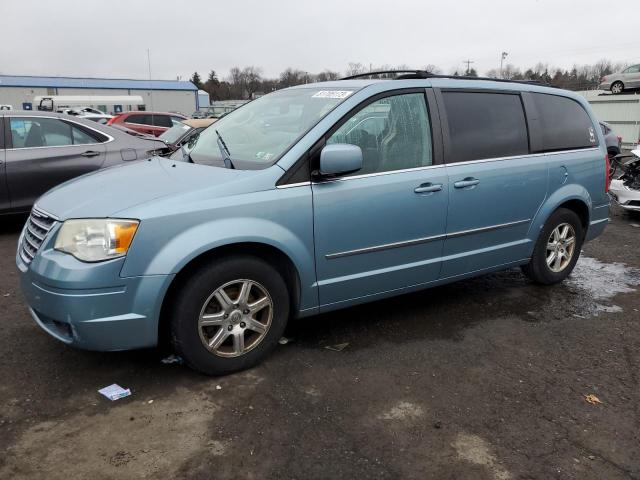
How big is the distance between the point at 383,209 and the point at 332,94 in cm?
94

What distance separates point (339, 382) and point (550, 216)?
274cm

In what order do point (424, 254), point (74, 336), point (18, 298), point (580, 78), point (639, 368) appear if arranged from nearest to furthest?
→ point (74, 336) → point (639, 368) → point (424, 254) → point (18, 298) → point (580, 78)

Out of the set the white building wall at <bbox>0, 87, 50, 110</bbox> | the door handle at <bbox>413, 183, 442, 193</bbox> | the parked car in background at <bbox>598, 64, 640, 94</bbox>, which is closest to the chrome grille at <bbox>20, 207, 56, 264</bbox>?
the door handle at <bbox>413, 183, 442, 193</bbox>

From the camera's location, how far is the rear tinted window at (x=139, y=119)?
1784 centimetres

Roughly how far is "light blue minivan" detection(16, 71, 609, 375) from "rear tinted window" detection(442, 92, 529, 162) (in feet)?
0.04

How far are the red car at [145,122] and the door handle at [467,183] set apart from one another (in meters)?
14.9

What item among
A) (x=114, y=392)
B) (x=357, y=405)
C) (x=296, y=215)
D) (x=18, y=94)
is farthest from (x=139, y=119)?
(x=18, y=94)

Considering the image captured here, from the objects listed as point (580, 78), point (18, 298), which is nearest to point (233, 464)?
point (18, 298)

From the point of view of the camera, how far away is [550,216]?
4.95 meters

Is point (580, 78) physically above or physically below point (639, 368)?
above

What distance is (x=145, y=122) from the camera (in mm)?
→ 18281

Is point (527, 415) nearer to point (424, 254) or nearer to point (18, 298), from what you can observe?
point (424, 254)

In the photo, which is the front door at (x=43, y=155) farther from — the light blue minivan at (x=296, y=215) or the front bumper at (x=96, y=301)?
the front bumper at (x=96, y=301)

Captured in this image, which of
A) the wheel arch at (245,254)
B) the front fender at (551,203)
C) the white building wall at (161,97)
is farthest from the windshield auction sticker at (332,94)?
the white building wall at (161,97)
